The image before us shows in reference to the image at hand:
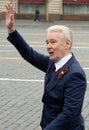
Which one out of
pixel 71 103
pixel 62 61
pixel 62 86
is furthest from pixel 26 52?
pixel 71 103

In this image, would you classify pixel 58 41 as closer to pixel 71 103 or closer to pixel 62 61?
pixel 62 61

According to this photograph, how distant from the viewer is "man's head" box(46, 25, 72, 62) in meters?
4.00

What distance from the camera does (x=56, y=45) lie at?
13.1ft

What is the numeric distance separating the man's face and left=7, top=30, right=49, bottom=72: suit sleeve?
0.49 m

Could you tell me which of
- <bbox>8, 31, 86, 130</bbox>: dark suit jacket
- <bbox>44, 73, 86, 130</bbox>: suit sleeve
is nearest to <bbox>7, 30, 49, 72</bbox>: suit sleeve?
<bbox>8, 31, 86, 130</bbox>: dark suit jacket

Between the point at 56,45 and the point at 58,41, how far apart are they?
3 cm

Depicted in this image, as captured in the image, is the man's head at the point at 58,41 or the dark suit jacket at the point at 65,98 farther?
the man's head at the point at 58,41

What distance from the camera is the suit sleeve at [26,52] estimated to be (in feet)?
14.7

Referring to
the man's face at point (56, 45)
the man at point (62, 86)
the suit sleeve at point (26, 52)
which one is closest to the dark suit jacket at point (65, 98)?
the man at point (62, 86)

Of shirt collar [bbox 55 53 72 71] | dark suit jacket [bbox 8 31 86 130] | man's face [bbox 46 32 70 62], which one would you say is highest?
man's face [bbox 46 32 70 62]

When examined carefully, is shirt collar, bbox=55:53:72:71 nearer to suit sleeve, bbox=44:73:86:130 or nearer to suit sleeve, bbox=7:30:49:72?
suit sleeve, bbox=44:73:86:130

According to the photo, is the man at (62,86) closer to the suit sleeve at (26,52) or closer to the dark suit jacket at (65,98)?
the dark suit jacket at (65,98)

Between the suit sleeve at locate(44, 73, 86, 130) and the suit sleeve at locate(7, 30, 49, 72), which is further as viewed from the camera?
the suit sleeve at locate(7, 30, 49, 72)

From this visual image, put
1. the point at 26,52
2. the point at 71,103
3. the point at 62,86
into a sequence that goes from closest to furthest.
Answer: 1. the point at 71,103
2. the point at 62,86
3. the point at 26,52
